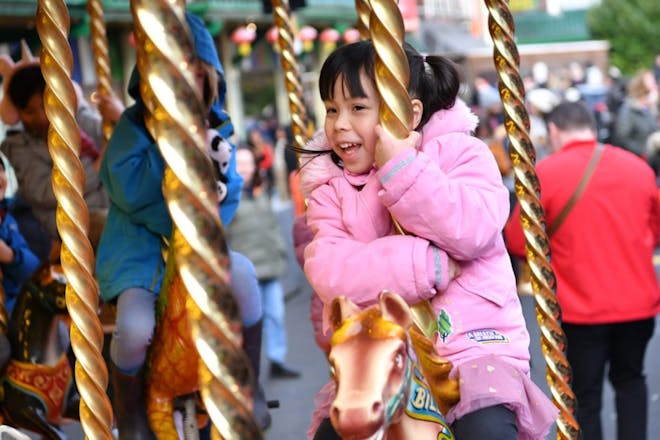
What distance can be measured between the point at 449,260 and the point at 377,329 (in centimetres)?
47

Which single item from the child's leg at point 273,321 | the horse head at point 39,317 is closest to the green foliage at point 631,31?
the child's leg at point 273,321

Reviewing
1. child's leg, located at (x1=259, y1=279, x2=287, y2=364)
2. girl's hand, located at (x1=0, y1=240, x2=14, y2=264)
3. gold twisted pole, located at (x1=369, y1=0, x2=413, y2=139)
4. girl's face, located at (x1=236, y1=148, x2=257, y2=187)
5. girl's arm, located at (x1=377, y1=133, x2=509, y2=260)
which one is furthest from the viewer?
child's leg, located at (x1=259, y1=279, x2=287, y2=364)


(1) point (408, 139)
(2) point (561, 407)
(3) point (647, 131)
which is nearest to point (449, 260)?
(1) point (408, 139)

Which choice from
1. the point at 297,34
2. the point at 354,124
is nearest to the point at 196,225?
the point at 354,124

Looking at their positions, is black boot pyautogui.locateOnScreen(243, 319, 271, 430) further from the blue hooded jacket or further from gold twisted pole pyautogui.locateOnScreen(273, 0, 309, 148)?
gold twisted pole pyautogui.locateOnScreen(273, 0, 309, 148)

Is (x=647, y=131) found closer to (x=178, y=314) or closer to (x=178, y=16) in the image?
(x=178, y=314)

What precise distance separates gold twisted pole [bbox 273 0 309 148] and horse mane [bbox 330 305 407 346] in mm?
2241

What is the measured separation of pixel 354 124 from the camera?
230 cm

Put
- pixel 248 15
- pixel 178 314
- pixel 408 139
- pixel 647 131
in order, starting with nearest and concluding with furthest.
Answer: pixel 408 139 → pixel 178 314 → pixel 647 131 → pixel 248 15

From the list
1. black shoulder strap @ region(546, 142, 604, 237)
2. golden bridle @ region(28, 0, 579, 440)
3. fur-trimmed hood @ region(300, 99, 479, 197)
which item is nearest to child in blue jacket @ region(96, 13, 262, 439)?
golden bridle @ region(28, 0, 579, 440)

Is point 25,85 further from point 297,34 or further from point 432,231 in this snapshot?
point 297,34

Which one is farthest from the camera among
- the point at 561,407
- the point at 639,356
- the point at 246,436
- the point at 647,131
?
the point at 647,131

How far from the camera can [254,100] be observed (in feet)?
95.1

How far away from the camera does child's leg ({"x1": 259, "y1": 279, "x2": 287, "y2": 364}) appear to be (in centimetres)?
765
